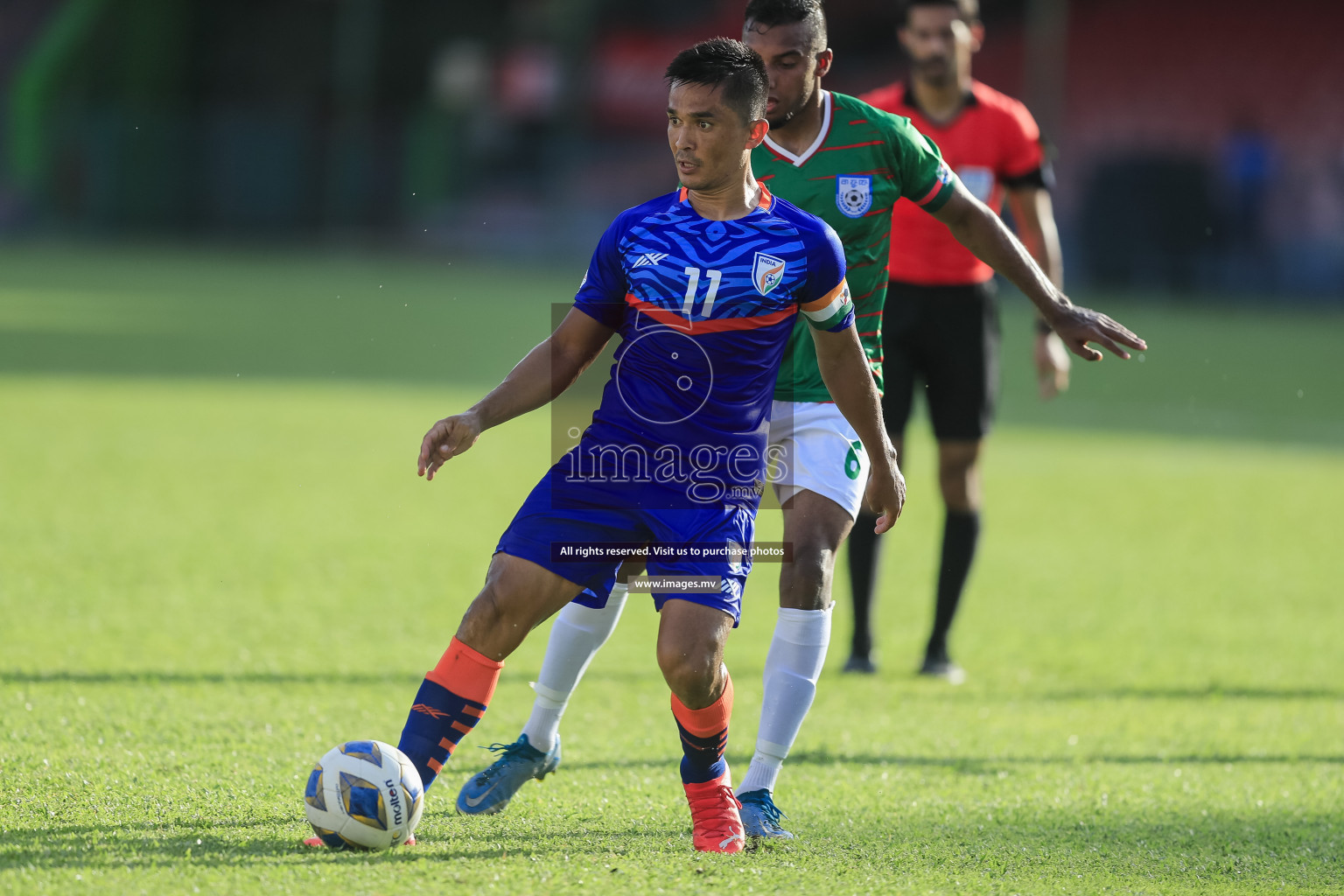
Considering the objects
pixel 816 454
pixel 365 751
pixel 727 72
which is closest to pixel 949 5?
pixel 816 454

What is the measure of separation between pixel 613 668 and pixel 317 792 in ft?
8.36

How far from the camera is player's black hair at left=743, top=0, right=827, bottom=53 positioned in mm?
4285

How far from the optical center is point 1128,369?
17.6m

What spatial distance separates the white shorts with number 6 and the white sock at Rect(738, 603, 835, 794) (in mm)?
337

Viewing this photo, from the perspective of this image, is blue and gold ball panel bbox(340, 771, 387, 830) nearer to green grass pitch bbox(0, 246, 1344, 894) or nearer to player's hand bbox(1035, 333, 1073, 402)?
green grass pitch bbox(0, 246, 1344, 894)

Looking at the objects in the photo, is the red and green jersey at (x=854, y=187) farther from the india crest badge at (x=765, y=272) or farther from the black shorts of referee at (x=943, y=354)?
the black shorts of referee at (x=943, y=354)

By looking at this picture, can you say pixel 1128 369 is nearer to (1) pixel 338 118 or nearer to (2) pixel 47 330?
(2) pixel 47 330

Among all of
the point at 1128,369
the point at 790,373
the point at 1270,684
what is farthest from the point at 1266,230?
the point at 790,373

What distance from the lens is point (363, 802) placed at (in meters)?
3.56

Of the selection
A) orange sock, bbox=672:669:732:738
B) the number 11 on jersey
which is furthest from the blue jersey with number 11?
orange sock, bbox=672:669:732:738

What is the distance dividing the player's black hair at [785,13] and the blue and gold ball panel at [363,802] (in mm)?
2281

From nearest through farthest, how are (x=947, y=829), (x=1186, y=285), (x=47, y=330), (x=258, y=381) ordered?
(x=947, y=829), (x=258, y=381), (x=47, y=330), (x=1186, y=285)

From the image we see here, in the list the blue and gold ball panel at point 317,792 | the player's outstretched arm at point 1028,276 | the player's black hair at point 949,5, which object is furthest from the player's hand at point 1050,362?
the blue and gold ball panel at point 317,792

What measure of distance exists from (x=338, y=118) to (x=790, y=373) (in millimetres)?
32826
